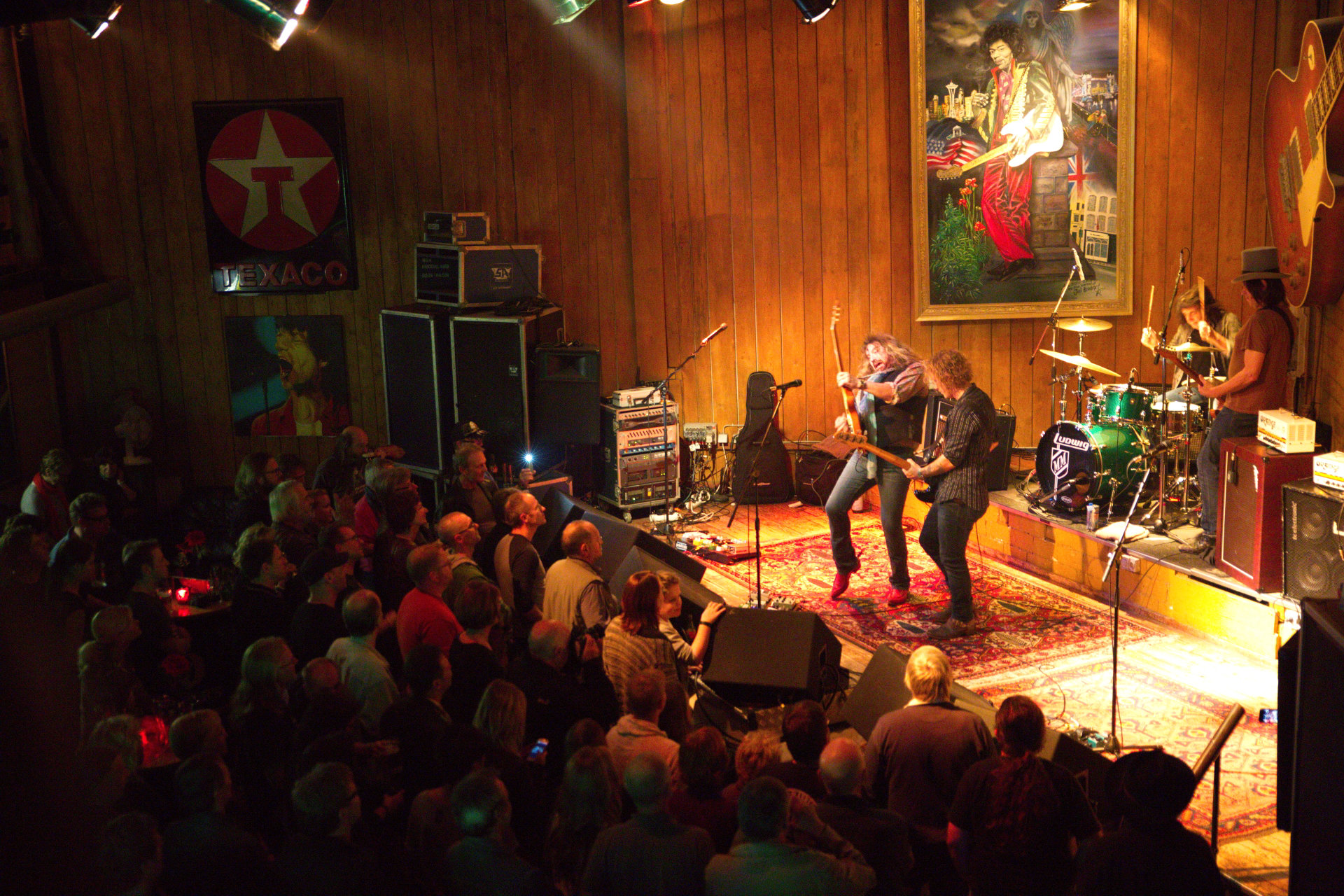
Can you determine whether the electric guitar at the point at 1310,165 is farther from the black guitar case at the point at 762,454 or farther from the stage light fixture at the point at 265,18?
the stage light fixture at the point at 265,18

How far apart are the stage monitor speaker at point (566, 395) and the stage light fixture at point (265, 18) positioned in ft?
11.6

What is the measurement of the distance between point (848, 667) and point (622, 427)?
3.43m

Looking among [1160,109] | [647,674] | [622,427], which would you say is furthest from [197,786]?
[1160,109]

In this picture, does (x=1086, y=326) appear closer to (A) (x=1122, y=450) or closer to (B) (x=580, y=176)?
(A) (x=1122, y=450)

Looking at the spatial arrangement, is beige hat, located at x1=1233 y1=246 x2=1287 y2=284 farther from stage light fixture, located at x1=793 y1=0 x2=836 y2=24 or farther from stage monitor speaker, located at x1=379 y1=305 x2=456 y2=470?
stage monitor speaker, located at x1=379 y1=305 x2=456 y2=470

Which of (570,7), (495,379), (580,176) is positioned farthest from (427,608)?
(580,176)

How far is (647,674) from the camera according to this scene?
3.74 meters

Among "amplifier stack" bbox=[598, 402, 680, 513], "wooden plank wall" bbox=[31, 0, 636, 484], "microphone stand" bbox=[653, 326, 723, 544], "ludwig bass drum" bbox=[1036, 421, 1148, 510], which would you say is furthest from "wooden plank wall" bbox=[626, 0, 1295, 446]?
"ludwig bass drum" bbox=[1036, 421, 1148, 510]

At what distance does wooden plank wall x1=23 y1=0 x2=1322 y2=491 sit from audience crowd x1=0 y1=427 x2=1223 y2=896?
15.3ft

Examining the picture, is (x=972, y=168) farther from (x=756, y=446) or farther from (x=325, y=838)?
(x=325, y=838)

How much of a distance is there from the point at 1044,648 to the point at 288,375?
20.9ft

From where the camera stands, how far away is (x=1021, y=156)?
29.4 feet

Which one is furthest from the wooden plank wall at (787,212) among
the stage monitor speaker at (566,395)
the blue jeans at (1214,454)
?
the blue jeans at (1214,454)

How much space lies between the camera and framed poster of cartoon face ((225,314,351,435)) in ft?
31.5
